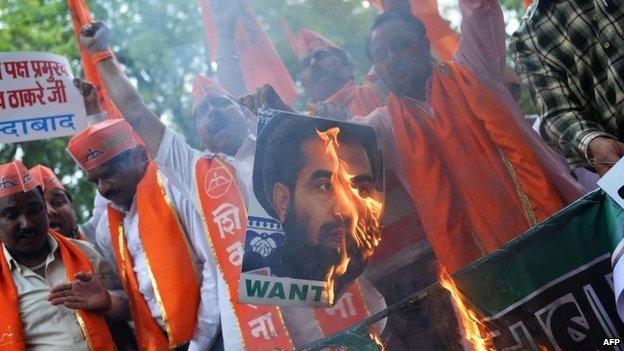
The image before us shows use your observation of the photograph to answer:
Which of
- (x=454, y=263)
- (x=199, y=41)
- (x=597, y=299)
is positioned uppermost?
(x=199, y=41)

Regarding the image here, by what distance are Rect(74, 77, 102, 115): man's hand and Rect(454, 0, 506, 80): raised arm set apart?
2080 mm

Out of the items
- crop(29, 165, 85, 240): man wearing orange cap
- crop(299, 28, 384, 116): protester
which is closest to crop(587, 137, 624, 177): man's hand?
crop(299, 28, 384, 116): protester

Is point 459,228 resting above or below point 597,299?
above

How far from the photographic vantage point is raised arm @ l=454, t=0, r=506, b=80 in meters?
3.91

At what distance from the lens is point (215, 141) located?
4.26m

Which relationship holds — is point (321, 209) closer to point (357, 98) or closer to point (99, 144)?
point (357, 98)

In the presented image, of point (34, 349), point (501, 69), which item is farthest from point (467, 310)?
point (34, 349)

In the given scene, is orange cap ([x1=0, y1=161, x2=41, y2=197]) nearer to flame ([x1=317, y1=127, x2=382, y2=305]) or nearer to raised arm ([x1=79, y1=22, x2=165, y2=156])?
raised arm ([x1=79, y1=22, x2=165, y2=156])

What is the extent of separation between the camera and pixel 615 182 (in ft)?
9.20

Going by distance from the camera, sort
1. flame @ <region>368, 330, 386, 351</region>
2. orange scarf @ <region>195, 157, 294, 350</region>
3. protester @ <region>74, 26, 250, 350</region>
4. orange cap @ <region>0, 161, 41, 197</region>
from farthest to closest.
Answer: orange cap @ <region>0, 161, 41, 197</region> < protester @ <region>74, 26, 250, 350</region> < orange scarf @ <region>195, 157, 294, 350</region> < flame @ <region>368, 330, 386, 351</region>

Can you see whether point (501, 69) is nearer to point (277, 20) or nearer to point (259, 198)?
point (259, 198)

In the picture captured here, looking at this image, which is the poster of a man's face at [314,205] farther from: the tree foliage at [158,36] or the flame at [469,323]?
the tree foliage at [158,36]

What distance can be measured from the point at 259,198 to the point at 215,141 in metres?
0.69

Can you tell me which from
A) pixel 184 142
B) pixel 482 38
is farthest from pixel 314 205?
pixel 482 38
